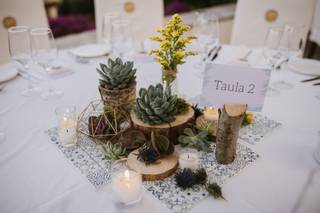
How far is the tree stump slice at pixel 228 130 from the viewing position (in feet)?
2.21

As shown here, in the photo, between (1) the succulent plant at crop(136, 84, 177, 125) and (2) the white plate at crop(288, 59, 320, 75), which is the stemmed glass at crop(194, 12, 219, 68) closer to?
(2) the white plate at crop(288, 59, 320, 75)

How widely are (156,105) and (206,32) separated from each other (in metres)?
0.71

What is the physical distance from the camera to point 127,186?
0.60 metres

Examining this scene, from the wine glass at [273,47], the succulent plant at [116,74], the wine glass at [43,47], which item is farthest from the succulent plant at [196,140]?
the wine glass at [43,47]

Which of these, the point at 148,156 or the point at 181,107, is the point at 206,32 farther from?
the point at 148,156

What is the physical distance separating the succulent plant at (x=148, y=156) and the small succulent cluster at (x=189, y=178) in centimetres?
7

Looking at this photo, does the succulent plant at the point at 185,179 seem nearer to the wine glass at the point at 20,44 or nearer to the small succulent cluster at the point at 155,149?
the small succulent cluster at the point at 155,149

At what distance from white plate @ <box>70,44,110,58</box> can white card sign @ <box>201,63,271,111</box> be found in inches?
32.2

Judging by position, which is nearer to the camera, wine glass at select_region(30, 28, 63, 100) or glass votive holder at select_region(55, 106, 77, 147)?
glass votive holder at select_region(55, 106, 77, 147)

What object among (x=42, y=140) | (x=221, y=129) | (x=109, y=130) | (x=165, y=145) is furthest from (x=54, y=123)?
(x=221, y=129)

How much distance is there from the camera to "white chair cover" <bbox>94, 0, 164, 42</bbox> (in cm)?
198

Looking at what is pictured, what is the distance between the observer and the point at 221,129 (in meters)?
0.70

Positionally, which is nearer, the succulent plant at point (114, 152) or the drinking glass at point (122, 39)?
the succulent plant at point (114, 152)

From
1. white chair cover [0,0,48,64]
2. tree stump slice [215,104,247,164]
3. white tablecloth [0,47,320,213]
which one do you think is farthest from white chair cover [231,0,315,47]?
tree stump slice [215,104,247,164]
